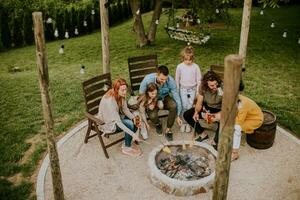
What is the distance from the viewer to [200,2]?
12.2 metres

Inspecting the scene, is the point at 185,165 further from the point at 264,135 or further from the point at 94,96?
the point at 94,96

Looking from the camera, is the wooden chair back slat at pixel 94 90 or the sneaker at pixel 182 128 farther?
the sneaker at pixel 182 128

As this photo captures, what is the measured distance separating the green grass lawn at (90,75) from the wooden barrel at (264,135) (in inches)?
36.4

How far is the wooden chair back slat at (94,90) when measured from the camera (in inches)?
281

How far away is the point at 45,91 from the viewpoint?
5082mm

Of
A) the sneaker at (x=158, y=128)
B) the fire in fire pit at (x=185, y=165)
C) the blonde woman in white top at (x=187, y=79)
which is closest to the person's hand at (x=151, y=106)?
the sneaker at (x=158, y=128)

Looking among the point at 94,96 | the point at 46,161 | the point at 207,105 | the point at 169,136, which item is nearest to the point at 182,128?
the point at 169,136

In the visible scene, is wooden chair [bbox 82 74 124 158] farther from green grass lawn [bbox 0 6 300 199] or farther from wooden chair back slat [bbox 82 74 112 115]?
green grass lawn [bbox 0 6 300 199]

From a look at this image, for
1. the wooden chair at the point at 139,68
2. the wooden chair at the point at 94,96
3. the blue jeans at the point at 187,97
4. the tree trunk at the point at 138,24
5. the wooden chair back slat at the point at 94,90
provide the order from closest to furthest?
the wooden chair at the point at 94,96 < the wooden chair back slat at the point at 94,90 < the blue jeans at the point at 187,97 < the wooden chair at the point at 139,68 < the tree trunk at the point at 138,24

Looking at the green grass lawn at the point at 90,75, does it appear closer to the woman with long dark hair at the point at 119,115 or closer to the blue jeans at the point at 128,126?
the woman with long dark hair at the point at 119,115

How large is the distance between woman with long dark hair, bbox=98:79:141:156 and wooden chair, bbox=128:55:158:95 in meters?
1.80

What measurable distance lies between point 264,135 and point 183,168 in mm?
1710

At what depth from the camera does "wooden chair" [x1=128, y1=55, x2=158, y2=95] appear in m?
8.72

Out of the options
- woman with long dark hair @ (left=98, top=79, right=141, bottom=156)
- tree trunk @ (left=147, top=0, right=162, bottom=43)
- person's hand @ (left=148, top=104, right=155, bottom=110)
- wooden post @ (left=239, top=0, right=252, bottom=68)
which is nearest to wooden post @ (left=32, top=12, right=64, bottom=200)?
woman with long dark hair @ (left=98, top=79, right=141, bottom=156)
